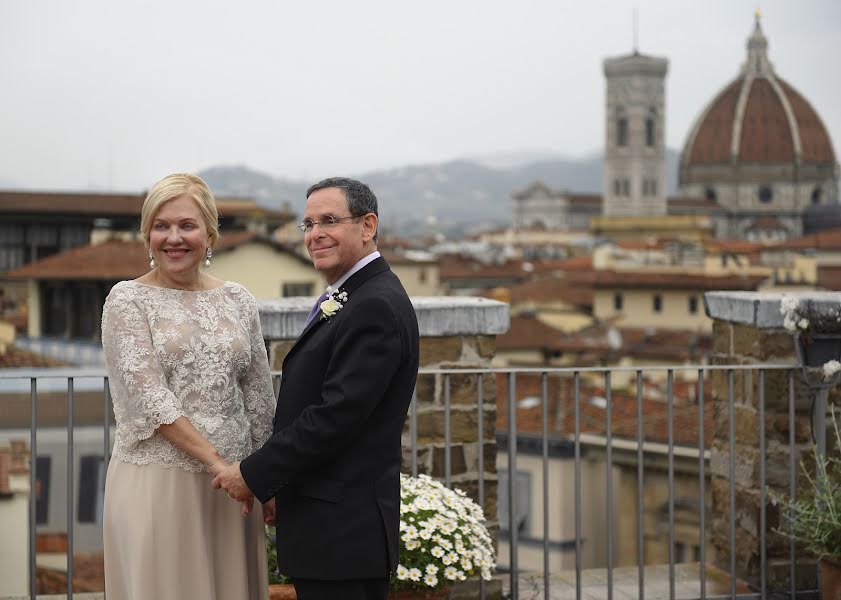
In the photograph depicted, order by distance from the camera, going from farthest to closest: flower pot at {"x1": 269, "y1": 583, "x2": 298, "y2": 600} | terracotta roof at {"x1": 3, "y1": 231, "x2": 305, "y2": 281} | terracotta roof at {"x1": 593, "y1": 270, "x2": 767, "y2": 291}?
terracotta roof at {"x1": 593, "y1": 270, "x2": 767, "y2": 291} < terracotta roof at {"x1": 3, "y1": 231, "x2": 305, "y2": 281} < flower pot at {"x1": 269, "y1": 583, "x2": 298, "y2": 600}

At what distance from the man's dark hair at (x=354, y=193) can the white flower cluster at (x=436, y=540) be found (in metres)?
1.29

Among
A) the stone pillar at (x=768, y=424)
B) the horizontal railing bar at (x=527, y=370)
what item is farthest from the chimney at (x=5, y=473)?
the stone pillar at (x=768, y=424)

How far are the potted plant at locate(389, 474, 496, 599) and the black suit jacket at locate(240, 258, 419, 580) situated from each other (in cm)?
92

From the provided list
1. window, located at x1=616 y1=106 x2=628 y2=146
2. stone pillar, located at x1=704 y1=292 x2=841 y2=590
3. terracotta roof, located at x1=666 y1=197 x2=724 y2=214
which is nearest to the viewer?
stone pillar, located at x1=704 y1=292 x2=841 y2=590

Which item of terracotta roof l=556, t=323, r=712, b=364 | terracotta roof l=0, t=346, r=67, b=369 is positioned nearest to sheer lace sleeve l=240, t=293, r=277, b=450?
terracotta roof l=0, t=346, r=67, b=369

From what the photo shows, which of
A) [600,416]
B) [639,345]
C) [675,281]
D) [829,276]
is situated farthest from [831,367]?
[829,276]

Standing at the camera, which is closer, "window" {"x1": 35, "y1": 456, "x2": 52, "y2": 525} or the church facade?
"window" {"x1": 35, "y1": 456, "x2": 52, "y2": 525}

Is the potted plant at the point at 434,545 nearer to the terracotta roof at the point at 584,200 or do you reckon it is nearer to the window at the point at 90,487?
the window at the point at 90,487

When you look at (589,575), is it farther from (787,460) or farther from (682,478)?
(682,478)

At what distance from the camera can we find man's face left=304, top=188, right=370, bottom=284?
10.2ft

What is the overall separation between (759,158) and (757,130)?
4.57 meters

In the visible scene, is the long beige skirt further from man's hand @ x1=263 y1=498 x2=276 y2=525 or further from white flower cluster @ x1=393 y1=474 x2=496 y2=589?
white flower cluster @ x1=393 y1=474 x2=496 y2=589

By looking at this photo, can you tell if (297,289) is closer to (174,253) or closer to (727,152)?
(174,253)

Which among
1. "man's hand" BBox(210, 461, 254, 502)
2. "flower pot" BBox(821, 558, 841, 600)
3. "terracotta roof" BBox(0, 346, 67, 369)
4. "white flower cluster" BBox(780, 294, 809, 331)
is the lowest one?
"flower pot" BBox(821, 558, 841, 600)
